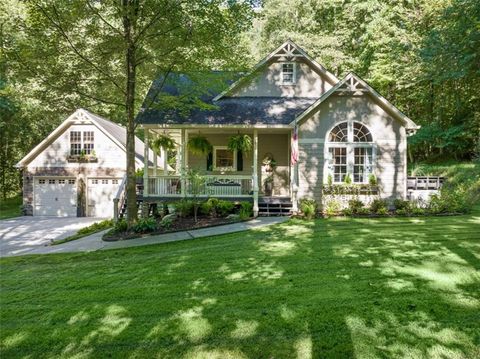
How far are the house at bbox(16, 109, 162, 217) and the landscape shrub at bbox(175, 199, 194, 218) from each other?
7337 mm

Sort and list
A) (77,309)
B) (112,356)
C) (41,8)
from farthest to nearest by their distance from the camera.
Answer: (41,8) → (77,309) → (112,356)

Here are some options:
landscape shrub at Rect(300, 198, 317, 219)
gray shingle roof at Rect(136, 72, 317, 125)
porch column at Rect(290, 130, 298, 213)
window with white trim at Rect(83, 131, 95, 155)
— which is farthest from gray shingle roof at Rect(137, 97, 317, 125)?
window with white trim at Rect(83, 131, 95, 155)

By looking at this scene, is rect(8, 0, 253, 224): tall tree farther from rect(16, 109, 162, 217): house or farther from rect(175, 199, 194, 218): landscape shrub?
rect(16, 109, 162, 217): house

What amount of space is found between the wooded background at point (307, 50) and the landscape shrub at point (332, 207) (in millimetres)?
5999

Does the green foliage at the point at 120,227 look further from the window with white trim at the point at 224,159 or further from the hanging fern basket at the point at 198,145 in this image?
the window with white trim at the point at 224,159

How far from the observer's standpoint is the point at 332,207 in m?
12.1

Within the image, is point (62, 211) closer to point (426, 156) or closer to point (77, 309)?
point (77, 309)

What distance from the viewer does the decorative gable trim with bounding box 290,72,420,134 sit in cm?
1227

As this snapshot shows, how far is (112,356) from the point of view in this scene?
330cm

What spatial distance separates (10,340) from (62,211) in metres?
16.5

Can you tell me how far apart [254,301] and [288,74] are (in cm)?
1294

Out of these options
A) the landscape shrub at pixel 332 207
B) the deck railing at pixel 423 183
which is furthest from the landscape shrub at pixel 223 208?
the deck railing at pixel 423 183

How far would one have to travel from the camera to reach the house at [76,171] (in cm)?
1831

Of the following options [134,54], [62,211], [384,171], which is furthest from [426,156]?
[62,211]
